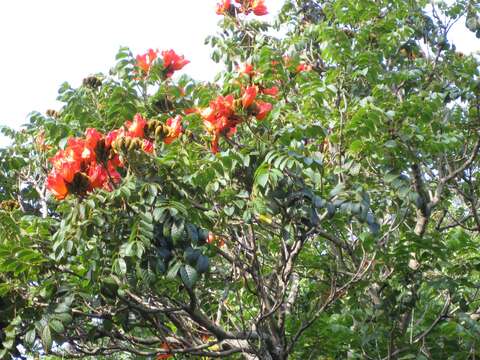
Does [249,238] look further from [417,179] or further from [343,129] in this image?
[417,179]

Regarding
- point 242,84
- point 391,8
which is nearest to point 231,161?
point 242,84

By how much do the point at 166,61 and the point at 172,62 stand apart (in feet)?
0.12

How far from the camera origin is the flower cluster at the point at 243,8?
16.1ft

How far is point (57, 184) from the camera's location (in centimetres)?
248

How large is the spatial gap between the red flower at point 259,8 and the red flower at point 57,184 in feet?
9.44

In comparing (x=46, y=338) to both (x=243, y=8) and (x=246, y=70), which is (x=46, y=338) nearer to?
(x=246, y=70)

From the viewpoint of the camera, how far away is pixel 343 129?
336cm

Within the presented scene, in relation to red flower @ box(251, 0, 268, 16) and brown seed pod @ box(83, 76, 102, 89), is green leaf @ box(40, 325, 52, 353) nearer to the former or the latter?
brown seed pod @ box(83, 76, 102, 89)

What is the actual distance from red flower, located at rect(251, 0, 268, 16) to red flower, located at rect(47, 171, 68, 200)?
2877 millimetres

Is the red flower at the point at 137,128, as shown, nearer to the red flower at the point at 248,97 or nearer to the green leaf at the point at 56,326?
the red flower at the point at 248,97

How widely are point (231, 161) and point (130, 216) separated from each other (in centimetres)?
52

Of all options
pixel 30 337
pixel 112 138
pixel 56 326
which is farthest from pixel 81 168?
pixel 30 337

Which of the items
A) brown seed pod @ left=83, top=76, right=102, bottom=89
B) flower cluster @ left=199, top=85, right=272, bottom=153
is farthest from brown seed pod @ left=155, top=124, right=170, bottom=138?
brown seed pod @ left=83, top=76, right=102, bottom=89

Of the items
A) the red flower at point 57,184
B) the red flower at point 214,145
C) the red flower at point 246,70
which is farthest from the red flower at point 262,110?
the red flower at point 57,184
